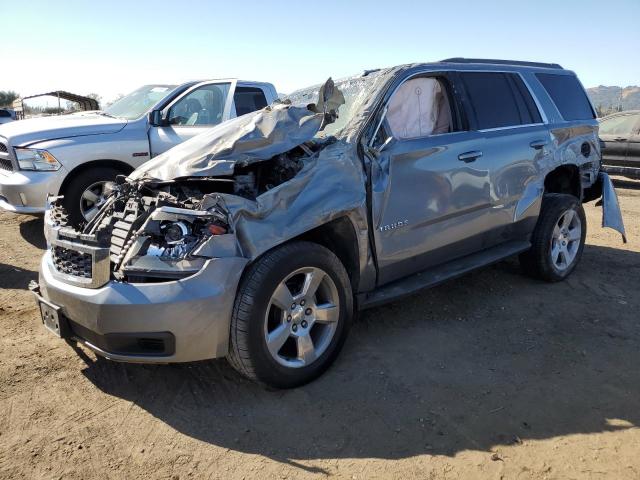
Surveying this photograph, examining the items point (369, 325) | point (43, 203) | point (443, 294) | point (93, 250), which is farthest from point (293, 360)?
point (43, 203)

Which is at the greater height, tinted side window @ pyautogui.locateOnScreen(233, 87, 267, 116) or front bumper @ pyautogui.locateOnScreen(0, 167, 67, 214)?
tinted side window @ pyautogui.locateOnScreen(233, 87, 267, 116)

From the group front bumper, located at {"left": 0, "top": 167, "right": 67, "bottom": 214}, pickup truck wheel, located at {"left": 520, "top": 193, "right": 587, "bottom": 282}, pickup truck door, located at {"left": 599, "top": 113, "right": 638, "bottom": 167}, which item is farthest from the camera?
pickup truck door, located at {"left": 599, "top": 113, "right": 638, "bottom": 167}

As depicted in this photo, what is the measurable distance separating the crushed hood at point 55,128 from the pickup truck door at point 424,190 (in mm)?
4096

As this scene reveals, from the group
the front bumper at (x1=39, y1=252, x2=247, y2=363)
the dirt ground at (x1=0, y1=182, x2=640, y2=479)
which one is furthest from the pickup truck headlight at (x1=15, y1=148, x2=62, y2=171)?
the front bumper at (x1=39, y1=252, x2=247, y2=363)

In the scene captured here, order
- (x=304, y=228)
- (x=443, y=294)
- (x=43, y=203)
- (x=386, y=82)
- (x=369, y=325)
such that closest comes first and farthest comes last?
(x=304, y=228), (x=386, y=82), (x=369, y=325), (x=443, y=294), (x=43, y=203)

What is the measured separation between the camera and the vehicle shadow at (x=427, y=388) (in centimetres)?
277

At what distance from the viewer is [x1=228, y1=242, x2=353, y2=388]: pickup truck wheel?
9.41ft

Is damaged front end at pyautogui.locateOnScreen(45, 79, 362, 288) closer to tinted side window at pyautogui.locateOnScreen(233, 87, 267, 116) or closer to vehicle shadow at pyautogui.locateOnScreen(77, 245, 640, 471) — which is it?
vehicle shadow at pyautogui.locateOnScreen(77, 245, 640, 471)

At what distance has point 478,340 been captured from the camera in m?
3.87

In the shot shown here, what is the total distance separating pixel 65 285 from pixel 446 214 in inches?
103

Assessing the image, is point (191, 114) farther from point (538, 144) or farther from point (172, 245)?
point (172, 245)

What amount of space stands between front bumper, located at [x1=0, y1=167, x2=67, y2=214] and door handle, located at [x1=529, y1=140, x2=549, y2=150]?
4975 millimetres

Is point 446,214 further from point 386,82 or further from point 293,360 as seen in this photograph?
point 293,360

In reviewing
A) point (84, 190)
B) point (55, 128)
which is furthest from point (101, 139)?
point (84, 190)
